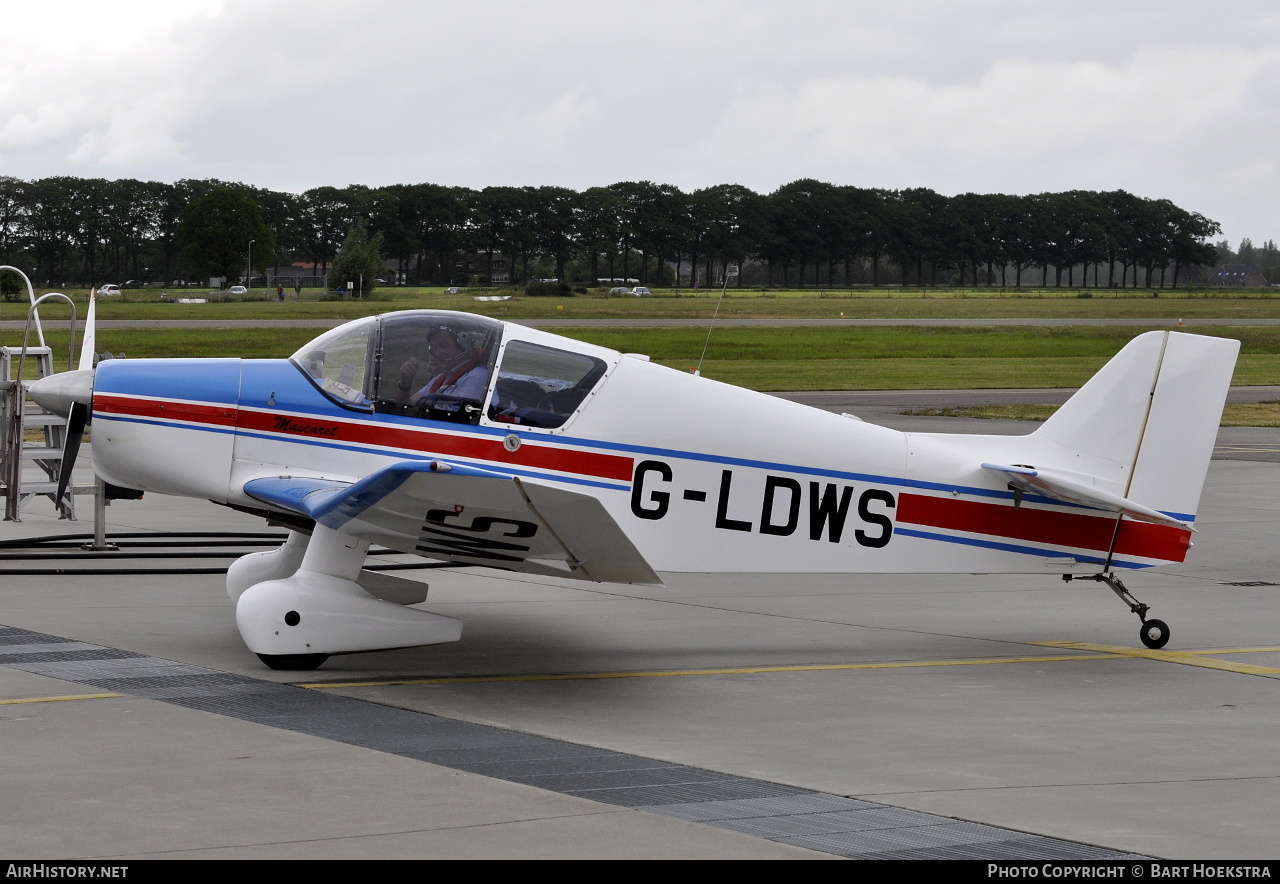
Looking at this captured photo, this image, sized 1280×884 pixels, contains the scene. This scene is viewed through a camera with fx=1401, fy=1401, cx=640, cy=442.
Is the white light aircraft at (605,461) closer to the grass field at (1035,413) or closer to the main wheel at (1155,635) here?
the main wheel at (1155,635)

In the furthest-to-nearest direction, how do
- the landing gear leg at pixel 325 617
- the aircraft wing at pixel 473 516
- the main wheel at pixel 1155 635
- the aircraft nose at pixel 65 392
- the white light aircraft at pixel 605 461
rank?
the main wheel at pixel 1155 635 → the aircraft nose at pixel 65 392 → the white light aircraft at pixel 605 461 → the landing gear leg at pixel 325 617 → the aircraft wing at pixel 473 516

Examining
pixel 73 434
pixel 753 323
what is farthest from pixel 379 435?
pixel 753 323

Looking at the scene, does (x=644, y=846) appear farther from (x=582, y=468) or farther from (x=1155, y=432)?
(x=1155, y=432)

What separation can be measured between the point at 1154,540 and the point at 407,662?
5077 millimetres

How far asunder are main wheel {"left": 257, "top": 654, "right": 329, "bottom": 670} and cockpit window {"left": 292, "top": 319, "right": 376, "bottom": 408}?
1.62 metres

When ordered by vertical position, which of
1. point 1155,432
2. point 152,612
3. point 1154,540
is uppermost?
point 1155,432

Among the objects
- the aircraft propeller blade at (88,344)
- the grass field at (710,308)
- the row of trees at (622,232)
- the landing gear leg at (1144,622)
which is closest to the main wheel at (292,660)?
the aircraft propeller blade at (88,344)

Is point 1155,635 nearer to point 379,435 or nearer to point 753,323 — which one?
point 379,435

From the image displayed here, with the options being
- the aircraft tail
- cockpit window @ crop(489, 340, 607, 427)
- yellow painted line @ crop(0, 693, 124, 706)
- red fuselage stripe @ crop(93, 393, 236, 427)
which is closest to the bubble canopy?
cockpit window @ crop(489, 340, 607, 427)

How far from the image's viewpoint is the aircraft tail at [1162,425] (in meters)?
9.54

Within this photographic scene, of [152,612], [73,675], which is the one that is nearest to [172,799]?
[73,675]

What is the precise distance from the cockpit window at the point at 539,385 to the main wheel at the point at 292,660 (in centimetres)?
182

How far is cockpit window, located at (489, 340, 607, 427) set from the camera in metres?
8.87

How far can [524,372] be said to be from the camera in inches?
351
